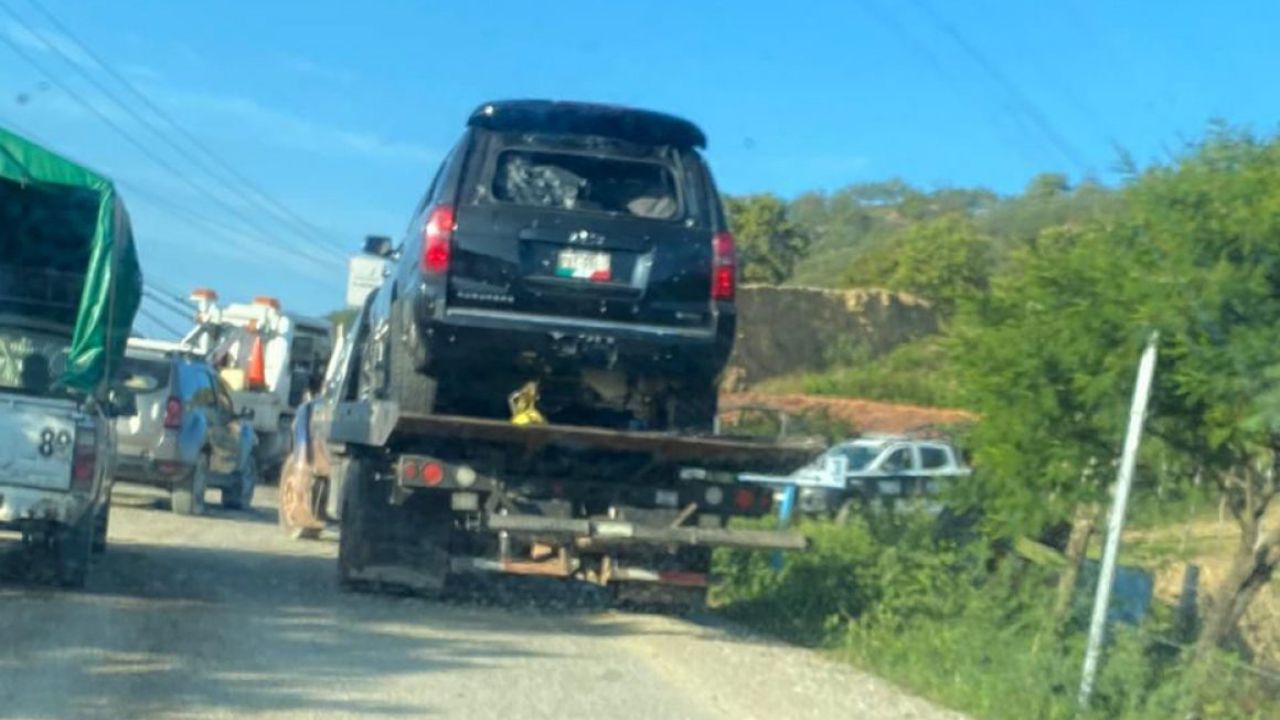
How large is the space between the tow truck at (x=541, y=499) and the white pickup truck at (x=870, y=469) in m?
8.35

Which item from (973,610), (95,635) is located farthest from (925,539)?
(95,635)

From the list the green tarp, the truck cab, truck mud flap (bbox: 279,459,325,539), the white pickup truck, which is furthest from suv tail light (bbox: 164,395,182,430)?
the white pickup truck

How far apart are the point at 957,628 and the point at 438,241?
4055mm

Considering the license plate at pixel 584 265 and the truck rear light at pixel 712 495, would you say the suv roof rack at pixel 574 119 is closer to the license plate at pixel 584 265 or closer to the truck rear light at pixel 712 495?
the license plate at pixel 584 265

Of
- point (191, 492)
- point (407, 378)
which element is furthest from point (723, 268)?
point (191, 492)

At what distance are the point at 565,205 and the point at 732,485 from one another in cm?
222

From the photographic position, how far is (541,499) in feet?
42.2

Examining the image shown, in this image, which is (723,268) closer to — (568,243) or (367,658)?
(568,243)

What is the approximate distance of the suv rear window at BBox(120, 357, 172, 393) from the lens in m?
21.2

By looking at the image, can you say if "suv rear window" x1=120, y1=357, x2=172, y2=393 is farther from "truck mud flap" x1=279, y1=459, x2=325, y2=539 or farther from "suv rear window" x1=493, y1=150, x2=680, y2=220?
"suv rear window" x1=493, y1=150, x2=680, y2=220

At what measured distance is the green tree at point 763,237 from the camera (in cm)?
5609

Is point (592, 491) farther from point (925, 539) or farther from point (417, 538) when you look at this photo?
point (925, 539)

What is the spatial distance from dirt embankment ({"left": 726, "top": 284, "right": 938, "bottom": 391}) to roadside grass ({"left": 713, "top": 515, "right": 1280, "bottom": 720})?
2854 centimetres

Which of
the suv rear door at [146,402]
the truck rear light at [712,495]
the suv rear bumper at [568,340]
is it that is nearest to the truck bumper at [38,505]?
the suv rear bumper at [568,340]
